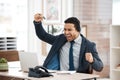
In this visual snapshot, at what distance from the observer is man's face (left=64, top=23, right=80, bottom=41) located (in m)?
3.54

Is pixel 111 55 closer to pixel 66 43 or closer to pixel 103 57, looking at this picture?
pixel 103 57


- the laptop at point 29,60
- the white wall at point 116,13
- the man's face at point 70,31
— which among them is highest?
the white wall at point 116,13

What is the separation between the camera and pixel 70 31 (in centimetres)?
354

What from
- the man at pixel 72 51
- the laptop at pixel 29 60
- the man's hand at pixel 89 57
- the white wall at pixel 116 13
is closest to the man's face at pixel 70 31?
the man at pixel 72 51

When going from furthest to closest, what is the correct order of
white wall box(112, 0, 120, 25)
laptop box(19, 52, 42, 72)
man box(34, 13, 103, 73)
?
white wall box(112, 0, 120, 25)
man box(34, 13, 103, 73)
laptop box(19, 52, 42, 72)

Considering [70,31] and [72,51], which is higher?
[70,31]

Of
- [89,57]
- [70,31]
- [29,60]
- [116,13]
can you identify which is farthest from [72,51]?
[116,13]

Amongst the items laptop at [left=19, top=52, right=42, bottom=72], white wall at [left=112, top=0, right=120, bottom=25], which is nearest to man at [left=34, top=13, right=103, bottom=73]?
laptop at [left=19, top=52, right=42, bottom=72]

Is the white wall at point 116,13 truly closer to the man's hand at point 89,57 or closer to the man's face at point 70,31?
the man's face at point 70,31

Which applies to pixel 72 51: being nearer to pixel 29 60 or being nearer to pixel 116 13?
pixel 29 60

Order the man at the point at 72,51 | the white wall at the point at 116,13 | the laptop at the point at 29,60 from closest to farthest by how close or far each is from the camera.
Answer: the laptop at the point at 29,60 < the man at the point at 72,51 < the white wall at the point at 116,13

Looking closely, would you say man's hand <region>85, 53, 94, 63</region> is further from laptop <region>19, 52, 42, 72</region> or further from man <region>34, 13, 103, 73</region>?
laptop <region>19, 52, 42, 72</region>

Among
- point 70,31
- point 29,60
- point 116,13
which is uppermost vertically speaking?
point 116,13

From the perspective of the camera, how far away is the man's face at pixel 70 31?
3537 mm
